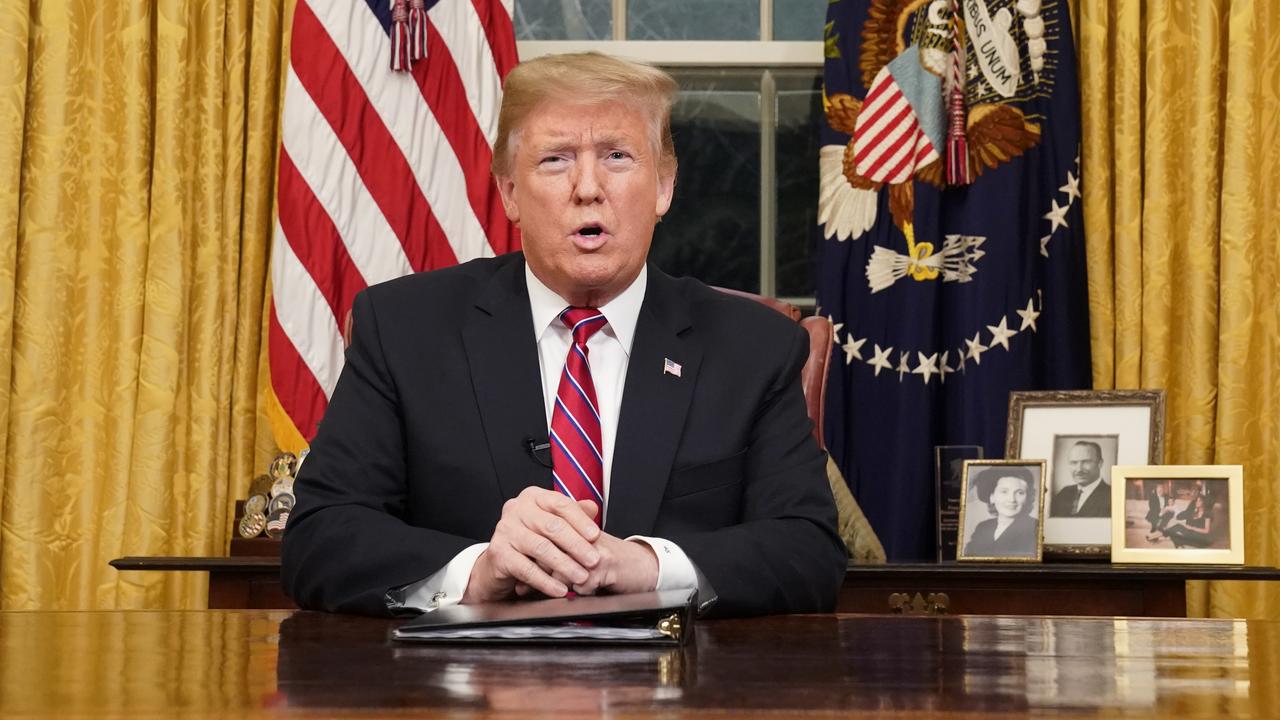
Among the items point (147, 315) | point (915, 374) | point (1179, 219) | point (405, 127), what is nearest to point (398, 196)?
point (405, 127)

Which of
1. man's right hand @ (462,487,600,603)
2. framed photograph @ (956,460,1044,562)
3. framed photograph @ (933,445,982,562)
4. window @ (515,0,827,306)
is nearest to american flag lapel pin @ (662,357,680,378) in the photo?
man's right hand @ (462,487,600,603)

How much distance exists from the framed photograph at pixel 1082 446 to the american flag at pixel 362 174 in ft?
4.30

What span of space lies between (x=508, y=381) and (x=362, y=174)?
164cm

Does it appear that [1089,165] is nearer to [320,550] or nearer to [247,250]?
[247,250]

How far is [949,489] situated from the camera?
3.17 meters

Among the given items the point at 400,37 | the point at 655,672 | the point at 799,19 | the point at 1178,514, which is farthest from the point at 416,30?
the point at 655,672

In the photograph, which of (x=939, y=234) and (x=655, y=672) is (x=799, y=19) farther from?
(x=655, y=672)

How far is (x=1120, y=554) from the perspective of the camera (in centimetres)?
287

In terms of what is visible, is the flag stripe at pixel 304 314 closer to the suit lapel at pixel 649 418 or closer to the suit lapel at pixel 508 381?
the suit lapel at pixel 508 381

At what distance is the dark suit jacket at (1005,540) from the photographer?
9.53ft

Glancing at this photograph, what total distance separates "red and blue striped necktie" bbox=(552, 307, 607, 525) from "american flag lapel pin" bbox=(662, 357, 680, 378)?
10 centimetres

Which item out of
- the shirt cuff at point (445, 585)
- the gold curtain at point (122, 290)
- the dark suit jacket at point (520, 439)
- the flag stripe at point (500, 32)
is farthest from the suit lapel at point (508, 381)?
the gold curtain at point (122, 290)

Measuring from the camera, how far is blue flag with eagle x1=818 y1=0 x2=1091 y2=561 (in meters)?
3.39

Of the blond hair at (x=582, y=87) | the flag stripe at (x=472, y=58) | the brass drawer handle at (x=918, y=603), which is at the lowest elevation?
the brass drawer handle at (x=918, y=603)
